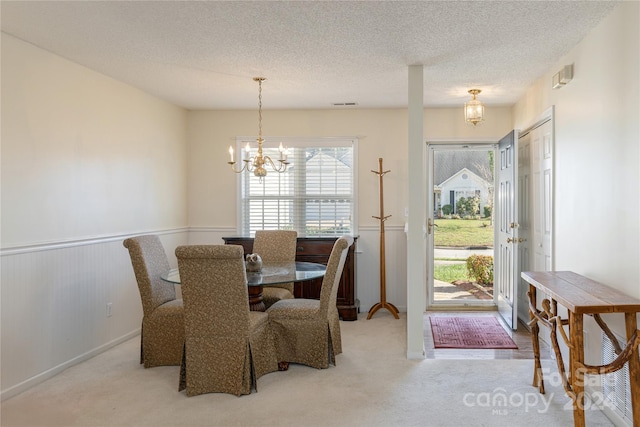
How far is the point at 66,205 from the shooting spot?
3.56 metres

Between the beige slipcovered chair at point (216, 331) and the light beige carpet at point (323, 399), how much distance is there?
11 cm

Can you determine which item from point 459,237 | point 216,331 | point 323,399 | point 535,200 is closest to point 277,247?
point 216,331

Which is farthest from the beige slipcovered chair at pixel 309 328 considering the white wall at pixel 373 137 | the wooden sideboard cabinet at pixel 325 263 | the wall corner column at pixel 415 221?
the white wall at pixel 373 137

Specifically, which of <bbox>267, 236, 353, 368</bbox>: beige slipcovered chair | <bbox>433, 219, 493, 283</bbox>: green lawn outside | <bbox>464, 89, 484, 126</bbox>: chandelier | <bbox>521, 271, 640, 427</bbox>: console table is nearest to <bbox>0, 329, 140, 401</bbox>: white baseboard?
<bbox>267, 236, 353, 368</bbox>: beige slipcovered chair

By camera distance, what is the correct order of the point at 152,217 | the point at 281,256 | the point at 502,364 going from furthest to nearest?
the point at 152,217 → the point at 281,256 → the point at 502,364

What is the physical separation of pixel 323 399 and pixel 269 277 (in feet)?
3.20

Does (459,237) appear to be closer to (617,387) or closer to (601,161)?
(601,161)

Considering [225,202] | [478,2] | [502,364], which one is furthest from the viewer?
[225,202]

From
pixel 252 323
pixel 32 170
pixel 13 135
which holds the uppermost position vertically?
pixel 13 135

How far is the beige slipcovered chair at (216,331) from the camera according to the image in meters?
2.92

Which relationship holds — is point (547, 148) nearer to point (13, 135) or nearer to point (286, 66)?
point (286, 66)

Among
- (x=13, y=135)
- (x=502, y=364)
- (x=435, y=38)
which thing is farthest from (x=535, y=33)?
(x=13, y=135)

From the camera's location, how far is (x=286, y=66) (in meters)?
3.74

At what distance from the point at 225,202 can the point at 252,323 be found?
2.71 meters
